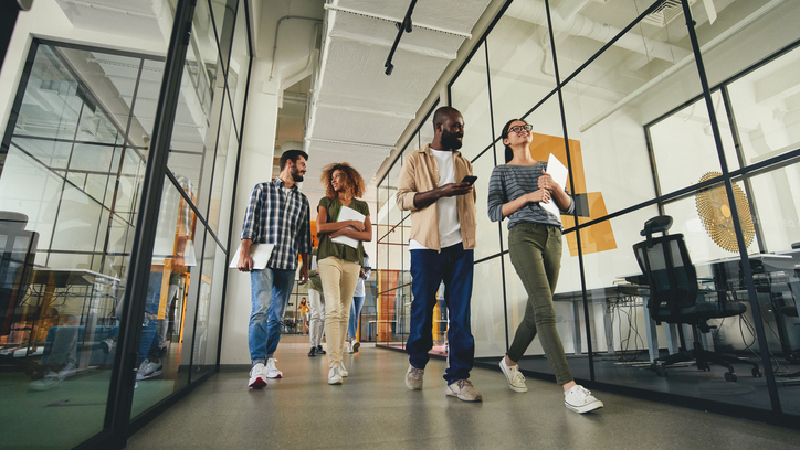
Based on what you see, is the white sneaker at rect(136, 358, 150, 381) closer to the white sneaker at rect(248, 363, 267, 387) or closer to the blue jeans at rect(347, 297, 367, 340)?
the white sneaker at rect(248, 363, 267, 387)

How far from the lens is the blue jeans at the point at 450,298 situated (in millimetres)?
1924

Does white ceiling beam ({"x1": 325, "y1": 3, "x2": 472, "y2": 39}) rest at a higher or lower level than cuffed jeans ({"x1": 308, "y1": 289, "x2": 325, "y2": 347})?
higher

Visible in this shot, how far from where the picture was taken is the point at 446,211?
205 cm

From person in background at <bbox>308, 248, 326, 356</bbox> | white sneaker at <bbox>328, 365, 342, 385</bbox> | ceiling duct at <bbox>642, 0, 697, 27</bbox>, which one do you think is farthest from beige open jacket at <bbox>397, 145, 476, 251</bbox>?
person in background at <bbox>308, 248, 326, 356</bbox>

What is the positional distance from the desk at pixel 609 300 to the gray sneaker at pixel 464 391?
1.10m

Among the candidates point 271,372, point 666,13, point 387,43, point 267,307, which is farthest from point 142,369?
point 387,43

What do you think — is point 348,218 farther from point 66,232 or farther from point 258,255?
point 66,232

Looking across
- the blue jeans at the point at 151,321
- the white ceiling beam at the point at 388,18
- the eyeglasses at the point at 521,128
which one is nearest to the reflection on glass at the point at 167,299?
the blue jeans at the point at 151,321

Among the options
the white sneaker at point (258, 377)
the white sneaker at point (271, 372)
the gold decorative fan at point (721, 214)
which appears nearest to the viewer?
the gold decorative fan at point (721, 214)

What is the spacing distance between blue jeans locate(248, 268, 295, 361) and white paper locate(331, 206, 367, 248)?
0.39 m

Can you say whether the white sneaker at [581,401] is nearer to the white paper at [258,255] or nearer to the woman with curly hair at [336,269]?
the woman with curly hair at [336,269]

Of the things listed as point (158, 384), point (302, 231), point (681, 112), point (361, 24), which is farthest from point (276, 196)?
point (681, 112)

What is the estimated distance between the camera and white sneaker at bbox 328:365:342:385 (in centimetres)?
236

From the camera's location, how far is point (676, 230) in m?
2.06
